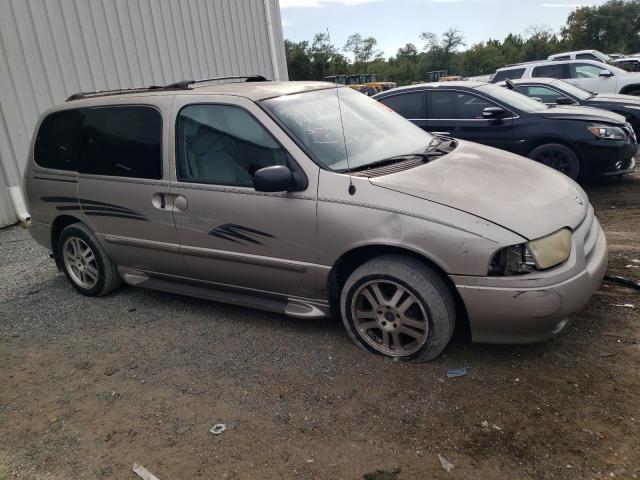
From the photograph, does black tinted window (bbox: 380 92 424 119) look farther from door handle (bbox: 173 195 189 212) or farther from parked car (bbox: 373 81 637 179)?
door handle (bbox: 173 195 189 212)

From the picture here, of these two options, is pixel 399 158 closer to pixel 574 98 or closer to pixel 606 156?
pixel 606 156

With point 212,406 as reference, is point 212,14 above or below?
above

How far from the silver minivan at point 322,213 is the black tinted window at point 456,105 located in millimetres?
3363

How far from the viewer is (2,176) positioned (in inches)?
298

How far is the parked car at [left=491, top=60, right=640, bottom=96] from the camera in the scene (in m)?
13.4

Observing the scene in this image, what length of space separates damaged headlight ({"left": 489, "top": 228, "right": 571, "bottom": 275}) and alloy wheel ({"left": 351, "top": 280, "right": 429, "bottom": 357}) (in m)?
0.52

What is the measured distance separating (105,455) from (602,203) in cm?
619

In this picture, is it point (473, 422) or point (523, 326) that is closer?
point (473, 422)

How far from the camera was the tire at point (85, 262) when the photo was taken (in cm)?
457

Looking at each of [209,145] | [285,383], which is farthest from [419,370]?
[209,145]

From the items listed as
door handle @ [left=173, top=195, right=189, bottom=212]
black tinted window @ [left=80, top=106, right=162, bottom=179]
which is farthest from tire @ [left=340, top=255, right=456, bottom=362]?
black tinted window @ [left=80, top=106, right=162, bottom=179]

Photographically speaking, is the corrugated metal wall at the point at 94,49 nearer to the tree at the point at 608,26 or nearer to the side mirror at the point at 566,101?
the side mirror at the point at 566,101

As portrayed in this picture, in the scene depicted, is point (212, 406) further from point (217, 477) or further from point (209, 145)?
point (209, 145)

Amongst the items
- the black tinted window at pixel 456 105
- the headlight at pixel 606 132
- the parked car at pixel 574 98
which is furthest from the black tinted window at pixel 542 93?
the black tinted window at pixel 456 105
